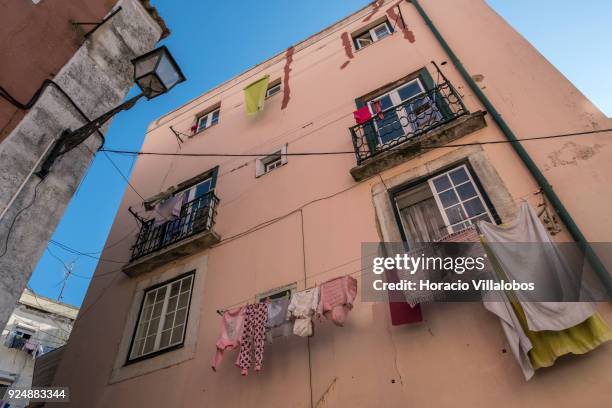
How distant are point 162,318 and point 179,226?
2.30 metres

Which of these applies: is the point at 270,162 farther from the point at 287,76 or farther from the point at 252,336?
the point at 252,336

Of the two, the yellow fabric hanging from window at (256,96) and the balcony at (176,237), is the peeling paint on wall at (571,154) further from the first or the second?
the yellow fabric hanging from window at (256,96)

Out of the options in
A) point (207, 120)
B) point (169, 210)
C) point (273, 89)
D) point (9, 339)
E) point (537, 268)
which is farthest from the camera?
point (9, 339)

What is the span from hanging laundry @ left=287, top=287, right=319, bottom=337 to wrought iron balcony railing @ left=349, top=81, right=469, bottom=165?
2.89 m

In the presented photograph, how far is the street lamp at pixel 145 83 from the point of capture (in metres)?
5.31

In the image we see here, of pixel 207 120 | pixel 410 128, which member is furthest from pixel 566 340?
pixel 207 120

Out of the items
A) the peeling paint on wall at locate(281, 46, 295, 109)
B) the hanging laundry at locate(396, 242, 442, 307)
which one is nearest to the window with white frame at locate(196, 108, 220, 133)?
the peeling paint on wall at locate(281, 46, 295, 109)

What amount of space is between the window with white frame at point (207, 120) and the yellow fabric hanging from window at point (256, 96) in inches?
65.8

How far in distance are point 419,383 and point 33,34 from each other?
7082mm

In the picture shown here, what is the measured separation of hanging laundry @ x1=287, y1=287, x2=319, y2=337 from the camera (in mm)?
5629

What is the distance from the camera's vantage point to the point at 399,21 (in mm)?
10648

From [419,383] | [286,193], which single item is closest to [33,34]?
[286,193]

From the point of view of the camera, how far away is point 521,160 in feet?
20.5


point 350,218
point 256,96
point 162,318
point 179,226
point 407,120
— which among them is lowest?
point 162,318
